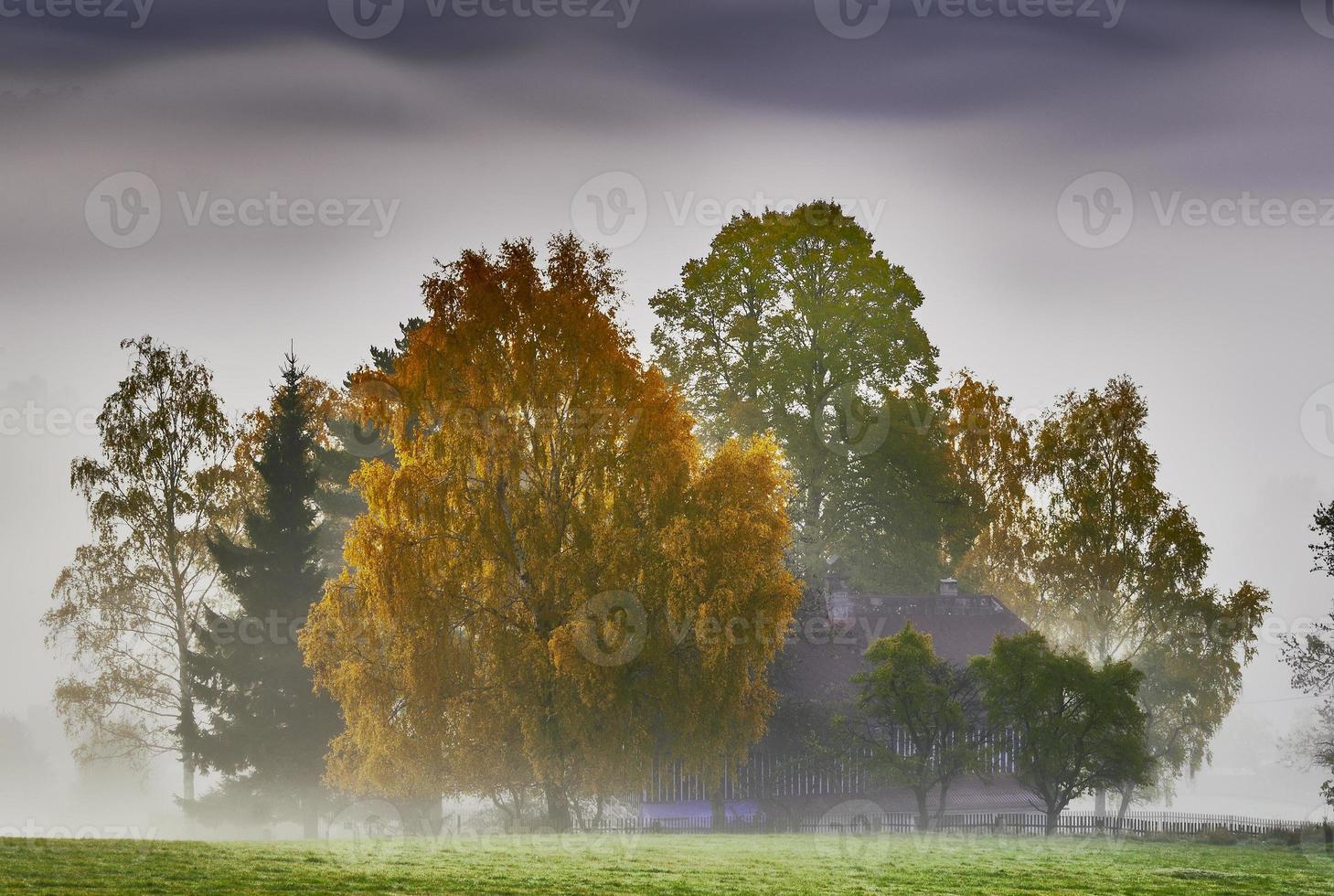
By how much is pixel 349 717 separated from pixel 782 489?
41.6 ft

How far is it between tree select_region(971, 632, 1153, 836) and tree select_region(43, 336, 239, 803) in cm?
2792

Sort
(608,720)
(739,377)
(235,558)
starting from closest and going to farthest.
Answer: (608,720) < (235,558) < (739,377)

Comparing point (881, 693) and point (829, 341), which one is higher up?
point (829, 341)

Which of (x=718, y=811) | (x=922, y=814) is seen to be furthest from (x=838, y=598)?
(x=922, y=814)

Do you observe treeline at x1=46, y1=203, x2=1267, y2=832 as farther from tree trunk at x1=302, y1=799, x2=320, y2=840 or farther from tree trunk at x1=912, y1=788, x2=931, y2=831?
tree trunk at x1=912, y1=788, x2=931, y2=831

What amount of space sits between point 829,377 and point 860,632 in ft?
41.2

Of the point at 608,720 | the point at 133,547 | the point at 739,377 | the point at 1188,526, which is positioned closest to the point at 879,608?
the point at 739,377

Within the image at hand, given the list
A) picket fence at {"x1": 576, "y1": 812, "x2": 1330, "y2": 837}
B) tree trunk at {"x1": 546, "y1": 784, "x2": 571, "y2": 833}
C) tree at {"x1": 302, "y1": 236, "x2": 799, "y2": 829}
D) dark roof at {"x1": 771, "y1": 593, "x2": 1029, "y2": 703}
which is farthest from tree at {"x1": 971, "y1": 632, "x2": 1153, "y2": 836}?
tree trunk at {"x1": 546, "y1": 784, "x2": 571, "y2": 833}

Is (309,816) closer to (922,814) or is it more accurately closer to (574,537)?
(574,537)

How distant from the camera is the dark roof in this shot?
1788 inches

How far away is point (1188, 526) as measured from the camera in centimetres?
5981

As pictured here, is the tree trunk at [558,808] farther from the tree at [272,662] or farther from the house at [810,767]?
the tree at [272,662]

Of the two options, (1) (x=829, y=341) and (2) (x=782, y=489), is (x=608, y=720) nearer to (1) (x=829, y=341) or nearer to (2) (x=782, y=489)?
(2) (x=782, y=489)

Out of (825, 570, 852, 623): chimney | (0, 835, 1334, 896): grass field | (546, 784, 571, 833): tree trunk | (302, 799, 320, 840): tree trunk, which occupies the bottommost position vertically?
(302, 799, 320, 840): tree trunk
